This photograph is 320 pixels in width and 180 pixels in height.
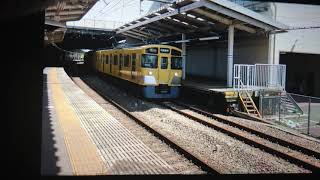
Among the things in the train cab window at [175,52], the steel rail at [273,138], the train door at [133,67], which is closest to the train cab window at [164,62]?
the train cab window at [175,52]

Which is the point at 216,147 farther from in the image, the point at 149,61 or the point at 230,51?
the point at 230,51

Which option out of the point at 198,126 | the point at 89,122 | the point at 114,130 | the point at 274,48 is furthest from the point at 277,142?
the point at 274,48

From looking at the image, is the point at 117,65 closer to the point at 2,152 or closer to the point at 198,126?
the point at 198,126

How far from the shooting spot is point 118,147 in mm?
8906

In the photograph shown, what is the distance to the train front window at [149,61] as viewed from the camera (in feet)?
57.9

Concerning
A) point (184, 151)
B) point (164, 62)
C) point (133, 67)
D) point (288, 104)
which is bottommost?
point (184, 151)

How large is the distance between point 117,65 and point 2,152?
19.7m

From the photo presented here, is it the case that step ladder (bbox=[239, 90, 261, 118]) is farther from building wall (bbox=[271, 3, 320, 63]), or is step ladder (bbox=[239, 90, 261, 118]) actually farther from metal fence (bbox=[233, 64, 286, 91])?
building wall (bbox=[271, 3, 320, 63])

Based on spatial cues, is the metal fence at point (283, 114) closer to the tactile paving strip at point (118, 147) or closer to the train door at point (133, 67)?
the train door at point (133, 67)

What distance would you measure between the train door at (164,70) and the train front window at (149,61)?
12.6 inches

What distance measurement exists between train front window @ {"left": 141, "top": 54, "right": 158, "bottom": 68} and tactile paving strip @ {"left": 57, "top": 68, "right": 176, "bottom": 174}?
14.2ft

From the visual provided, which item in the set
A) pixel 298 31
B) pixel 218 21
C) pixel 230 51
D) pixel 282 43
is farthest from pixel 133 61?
pixel 298 31

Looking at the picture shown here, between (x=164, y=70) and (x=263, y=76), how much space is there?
4888mm

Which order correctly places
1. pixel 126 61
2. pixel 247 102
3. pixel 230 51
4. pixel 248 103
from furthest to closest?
pixel 126 61 < pixel 230 51 < pixel 248 103 < pixel 247 102
